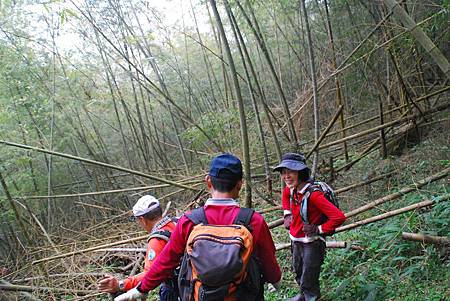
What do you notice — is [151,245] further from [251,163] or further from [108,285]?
[251,163]

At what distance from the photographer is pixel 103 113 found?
32.1ft

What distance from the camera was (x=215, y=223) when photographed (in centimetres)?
160

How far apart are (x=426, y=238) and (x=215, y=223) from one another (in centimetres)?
211

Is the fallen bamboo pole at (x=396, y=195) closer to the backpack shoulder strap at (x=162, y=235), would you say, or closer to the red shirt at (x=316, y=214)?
the red shirt at (x=316, y=214)

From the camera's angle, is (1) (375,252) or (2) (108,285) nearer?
(2) (108,285)

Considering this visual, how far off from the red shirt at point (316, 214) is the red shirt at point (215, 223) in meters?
0.84

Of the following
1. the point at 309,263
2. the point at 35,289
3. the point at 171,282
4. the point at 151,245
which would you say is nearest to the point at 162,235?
the point at 151,245

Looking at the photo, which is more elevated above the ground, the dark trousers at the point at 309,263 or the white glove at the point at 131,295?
the white glove at the point at 131,295

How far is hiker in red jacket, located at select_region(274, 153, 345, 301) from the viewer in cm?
247

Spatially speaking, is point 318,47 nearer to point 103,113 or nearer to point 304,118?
point 304,118

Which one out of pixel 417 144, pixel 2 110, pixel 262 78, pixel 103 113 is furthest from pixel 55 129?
pixel 417 144

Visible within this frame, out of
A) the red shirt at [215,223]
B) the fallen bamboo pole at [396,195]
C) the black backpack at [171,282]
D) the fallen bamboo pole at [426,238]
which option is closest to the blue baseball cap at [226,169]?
the red shirt at [215,223]

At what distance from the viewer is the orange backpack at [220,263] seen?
1.46m

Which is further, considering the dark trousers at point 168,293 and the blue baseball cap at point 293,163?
the blue baseball cap at point 293,163
